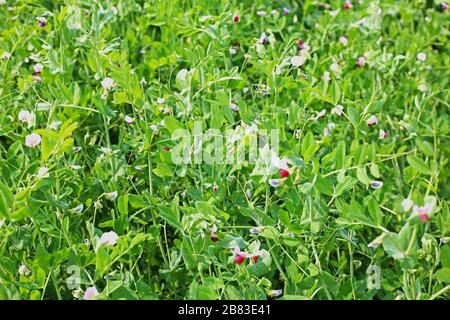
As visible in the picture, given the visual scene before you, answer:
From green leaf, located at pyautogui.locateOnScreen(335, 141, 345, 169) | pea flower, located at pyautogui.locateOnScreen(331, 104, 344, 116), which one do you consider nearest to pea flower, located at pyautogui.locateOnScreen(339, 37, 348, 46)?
pea flower, located at pyautogui.locateOnScreen(331, 104, 344, 116)

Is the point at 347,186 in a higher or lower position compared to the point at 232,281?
higher

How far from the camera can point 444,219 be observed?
130cm

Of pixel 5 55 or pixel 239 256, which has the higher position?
pixel 5 55

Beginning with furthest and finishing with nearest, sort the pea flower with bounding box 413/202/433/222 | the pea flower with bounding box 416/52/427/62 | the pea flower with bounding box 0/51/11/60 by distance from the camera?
1. the pea flower with bounding box 416/52/427/62
2. the pea flower with bounding box 0/51/11/60
3. the pea flower with bounding box 413/202/433/222

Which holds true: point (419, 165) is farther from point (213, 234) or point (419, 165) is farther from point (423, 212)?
point (213, 234)

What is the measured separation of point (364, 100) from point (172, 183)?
23.5 inches

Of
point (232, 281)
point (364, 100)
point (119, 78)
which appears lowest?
point (232, 281)

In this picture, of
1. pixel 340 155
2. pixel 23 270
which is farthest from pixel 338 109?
pixel 23 270

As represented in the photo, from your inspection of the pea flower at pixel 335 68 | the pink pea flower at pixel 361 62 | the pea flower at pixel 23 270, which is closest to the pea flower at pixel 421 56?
the pink pea flower at pixel 361 62

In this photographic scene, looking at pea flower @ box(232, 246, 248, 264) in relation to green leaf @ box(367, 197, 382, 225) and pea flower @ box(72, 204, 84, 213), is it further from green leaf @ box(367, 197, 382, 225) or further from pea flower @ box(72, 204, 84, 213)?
pea flower @ box(72, 204, 84, 213)

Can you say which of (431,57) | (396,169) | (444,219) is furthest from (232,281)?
(431,57)

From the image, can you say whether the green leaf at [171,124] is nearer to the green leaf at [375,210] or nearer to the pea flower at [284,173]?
the pea flower at [284,173]

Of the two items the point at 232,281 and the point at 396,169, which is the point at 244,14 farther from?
the point at 232,281

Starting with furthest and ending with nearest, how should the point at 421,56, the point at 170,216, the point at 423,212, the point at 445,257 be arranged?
the point at 421,56 → the point at 170,216 → the point at 445,257 → the point at 423,212
